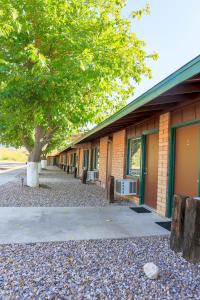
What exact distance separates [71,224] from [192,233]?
8.34 ft

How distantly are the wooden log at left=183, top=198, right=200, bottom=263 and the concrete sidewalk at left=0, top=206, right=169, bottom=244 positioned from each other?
1180 millimetres

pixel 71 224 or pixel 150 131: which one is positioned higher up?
pixel 150 131

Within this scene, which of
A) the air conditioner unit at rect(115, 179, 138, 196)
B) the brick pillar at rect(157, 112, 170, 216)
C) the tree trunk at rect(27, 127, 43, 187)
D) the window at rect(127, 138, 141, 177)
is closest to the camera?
the brick pillar at rect(157, 112, 170, 216)

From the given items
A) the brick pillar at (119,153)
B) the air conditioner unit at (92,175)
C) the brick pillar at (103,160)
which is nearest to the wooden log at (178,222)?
the brick pillar at (119,153)

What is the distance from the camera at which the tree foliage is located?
643 cm

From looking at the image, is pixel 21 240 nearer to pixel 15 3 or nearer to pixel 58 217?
pixel 58 217

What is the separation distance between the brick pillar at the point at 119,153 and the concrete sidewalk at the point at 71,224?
2626mm

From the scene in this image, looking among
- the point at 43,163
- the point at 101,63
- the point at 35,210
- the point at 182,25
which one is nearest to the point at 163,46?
the point at 182,25

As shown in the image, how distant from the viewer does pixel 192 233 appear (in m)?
3.00

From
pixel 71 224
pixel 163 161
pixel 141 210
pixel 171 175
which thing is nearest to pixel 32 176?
pixel 141 210

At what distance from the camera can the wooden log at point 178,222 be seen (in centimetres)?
331

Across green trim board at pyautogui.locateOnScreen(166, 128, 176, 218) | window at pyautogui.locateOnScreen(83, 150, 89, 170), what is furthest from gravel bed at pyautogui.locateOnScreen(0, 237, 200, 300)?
window at pyautogui.locateOnScreen(83, 150, 89, 170)

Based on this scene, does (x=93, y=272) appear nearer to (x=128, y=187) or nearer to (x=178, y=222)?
(x=178, y=222)

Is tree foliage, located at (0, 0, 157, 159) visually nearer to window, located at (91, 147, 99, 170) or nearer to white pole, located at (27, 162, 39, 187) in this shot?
white pole, located at (27, 162, 39, 187)
